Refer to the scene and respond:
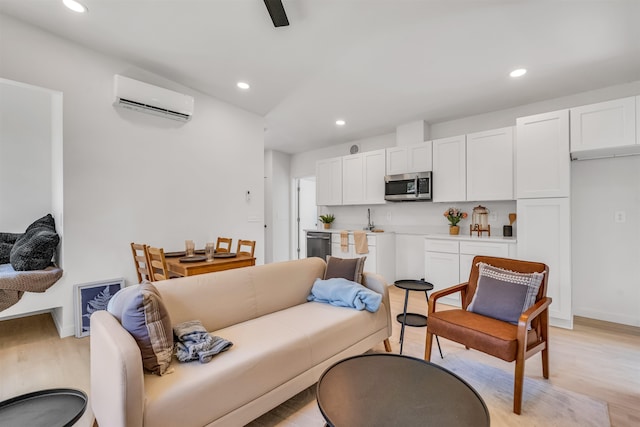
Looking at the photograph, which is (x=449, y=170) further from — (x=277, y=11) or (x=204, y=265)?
(x=204, y=265)

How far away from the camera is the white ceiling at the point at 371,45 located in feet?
6.96

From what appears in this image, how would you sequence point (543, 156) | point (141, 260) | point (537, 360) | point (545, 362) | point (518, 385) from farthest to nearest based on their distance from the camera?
point (543, 156) < point (141, 260) < point (537, 360) < point (545, 362) < point (518, 385)

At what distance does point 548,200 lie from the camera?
3.11 metres

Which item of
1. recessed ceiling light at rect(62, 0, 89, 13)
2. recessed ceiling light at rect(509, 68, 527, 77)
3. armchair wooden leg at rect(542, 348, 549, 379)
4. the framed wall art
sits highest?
recessed ceiling light at rect(62, 0, 89, 13)

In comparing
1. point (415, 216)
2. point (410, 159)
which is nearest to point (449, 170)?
point (410, 159)

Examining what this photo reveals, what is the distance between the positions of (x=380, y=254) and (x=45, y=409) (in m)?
3.99

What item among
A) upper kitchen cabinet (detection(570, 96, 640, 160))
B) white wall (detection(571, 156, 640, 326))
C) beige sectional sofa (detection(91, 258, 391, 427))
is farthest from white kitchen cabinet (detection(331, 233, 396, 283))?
upper kitchen cabinet (detection(570, 96, 640, 160))

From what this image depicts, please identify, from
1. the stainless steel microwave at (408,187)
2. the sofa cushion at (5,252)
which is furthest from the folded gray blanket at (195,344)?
the stainless steel microwave at (408,187)

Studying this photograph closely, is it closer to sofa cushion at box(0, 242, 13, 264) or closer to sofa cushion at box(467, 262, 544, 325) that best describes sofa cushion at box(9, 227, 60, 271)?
sofa cushion at box(0, 242, 13, 264)

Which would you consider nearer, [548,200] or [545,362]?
[545,362]

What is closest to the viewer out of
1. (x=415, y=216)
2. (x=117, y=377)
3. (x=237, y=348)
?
(x=117, y=377)

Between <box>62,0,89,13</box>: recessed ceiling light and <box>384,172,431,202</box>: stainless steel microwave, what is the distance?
3.98 metres

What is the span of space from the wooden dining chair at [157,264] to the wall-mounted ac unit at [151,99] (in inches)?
62.1

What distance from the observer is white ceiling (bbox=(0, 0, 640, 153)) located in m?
2.12
